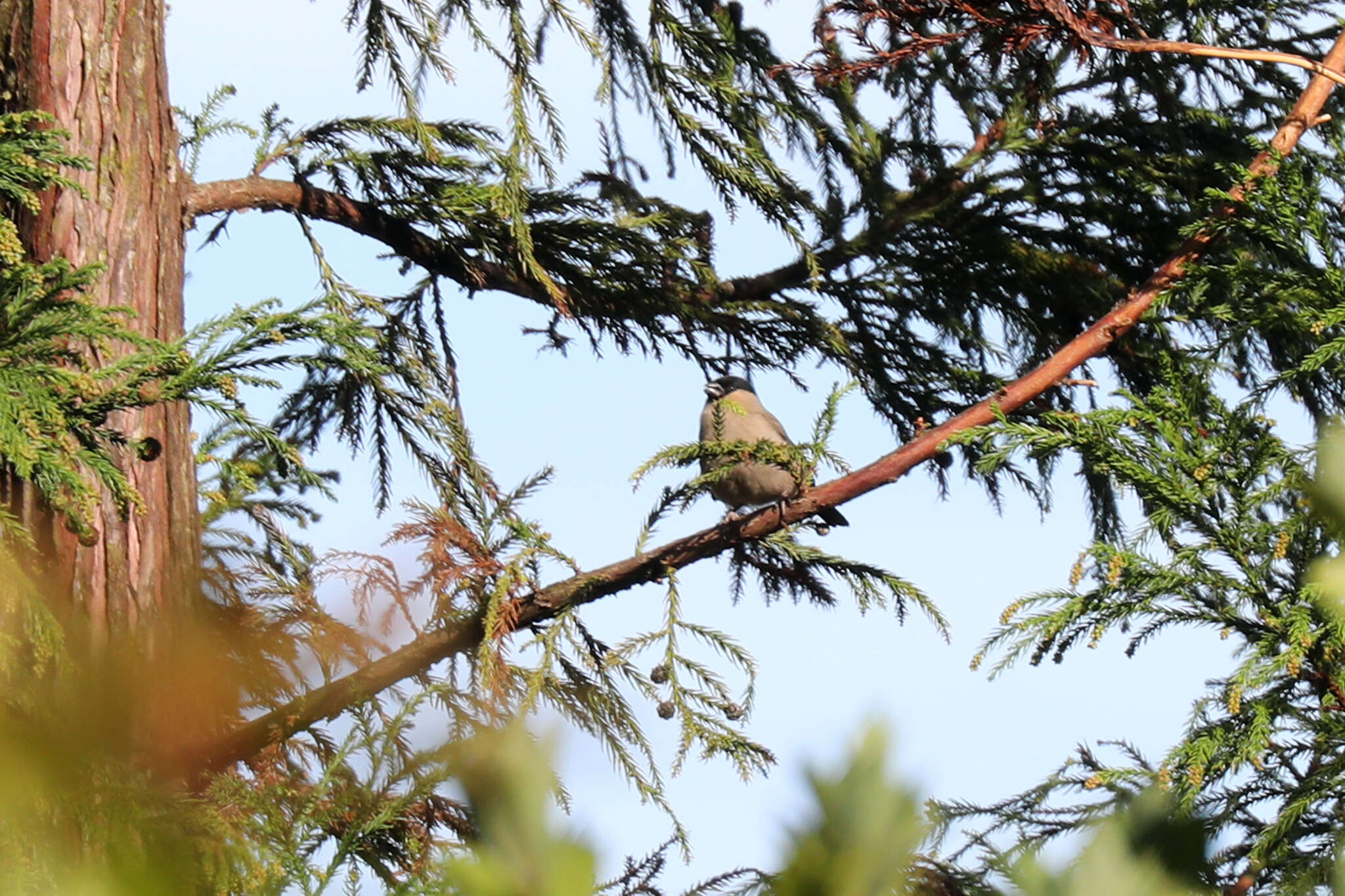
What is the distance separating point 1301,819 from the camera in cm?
298

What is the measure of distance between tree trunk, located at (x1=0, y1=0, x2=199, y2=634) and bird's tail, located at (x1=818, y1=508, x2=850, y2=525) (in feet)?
6.05

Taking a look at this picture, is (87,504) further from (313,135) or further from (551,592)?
(313,135)

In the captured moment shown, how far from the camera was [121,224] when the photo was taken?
3.78 metres

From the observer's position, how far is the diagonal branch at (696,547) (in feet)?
11.1

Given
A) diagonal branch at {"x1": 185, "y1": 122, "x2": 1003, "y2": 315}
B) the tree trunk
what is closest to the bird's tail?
diagonal branch at {"x1": 185, "y1": 122, "x2": 1003, "y2": 315}

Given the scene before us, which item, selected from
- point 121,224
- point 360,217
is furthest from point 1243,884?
point 121,224

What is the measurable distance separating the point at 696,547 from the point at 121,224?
1.96 m

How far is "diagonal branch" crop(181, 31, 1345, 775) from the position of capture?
3375 mm

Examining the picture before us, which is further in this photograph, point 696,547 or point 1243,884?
point 696,547

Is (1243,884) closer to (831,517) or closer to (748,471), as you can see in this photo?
(831,517)

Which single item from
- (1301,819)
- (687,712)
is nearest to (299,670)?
(687,712)

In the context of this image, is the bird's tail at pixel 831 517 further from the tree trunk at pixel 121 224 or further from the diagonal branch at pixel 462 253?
the tree trunk at pixel 121 224

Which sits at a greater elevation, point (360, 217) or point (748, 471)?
point (360, 217)

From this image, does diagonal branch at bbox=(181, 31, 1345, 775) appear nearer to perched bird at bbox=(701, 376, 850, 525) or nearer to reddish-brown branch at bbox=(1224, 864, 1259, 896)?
reddish-brown branch at bbox=(1224, 864, 1259, 896)
